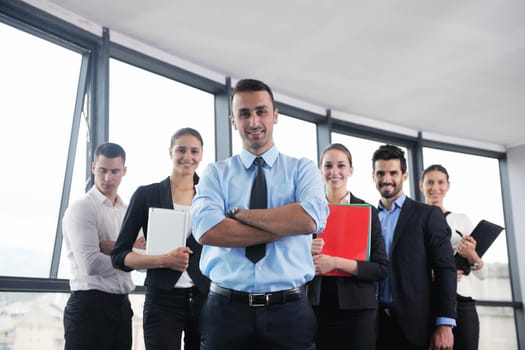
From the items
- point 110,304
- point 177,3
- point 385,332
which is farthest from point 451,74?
point 110,304

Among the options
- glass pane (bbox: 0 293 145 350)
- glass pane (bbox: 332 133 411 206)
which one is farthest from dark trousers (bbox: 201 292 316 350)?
glass pane (bbox: 332 133 411 206)

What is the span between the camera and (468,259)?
10.5 ft

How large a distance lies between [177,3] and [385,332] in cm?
277

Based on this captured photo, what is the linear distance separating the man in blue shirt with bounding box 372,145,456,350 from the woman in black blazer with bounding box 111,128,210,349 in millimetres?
963

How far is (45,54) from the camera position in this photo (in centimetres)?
386

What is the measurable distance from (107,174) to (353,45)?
2.77 meters

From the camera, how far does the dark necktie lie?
67.7 inches

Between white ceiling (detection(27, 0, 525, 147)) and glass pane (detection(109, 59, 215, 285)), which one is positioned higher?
white ceiling (detection(27, 0, 525, 147))

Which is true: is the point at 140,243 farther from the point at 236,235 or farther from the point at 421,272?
the point at 421,272

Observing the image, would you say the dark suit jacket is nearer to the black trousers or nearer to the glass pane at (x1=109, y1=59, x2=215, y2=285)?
the black trousers

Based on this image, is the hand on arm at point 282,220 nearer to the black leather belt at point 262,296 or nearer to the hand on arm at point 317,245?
the black leather belt at point 262,296

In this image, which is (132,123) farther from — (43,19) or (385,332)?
(385,332)

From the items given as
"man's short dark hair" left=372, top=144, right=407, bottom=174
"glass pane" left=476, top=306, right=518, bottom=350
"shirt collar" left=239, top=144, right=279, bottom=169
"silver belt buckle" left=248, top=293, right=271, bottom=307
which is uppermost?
"man's short dark hair" left=372, top=144, right=407, bottom=174

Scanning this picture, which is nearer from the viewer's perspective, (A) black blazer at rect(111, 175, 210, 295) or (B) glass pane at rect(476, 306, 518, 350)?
(A) black blazer at rect(111, 175, 210, 295)
